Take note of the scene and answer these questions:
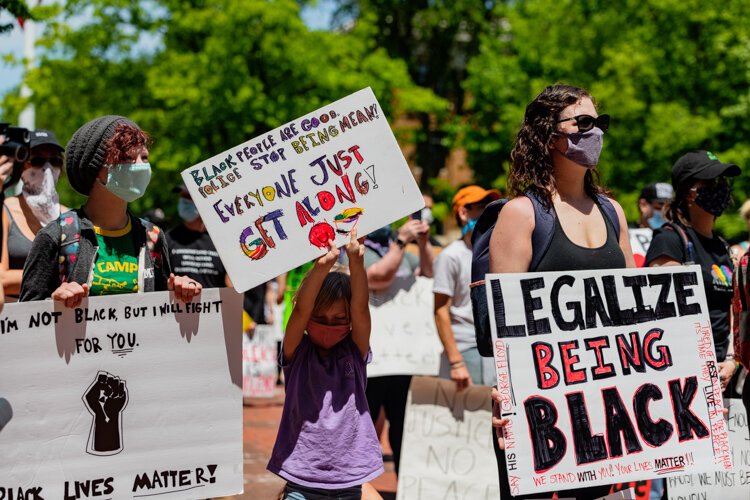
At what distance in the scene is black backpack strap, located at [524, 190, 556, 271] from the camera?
A: 359cm

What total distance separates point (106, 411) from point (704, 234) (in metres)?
3.08

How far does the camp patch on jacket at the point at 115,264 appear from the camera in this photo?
11.9 ft

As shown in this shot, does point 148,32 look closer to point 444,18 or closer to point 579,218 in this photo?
point 444,18

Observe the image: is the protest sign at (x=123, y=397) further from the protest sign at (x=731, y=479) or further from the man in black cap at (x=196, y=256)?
the man in black cap at (x=196, y=256)

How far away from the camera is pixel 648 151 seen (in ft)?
72.3

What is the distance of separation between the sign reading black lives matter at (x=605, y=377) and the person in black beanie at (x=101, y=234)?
1.23m

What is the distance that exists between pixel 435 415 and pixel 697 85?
1897 cm

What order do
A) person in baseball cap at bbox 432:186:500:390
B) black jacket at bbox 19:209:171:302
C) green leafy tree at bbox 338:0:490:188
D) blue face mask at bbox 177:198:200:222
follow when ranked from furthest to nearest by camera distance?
green leafy tree at bbox 338:0:490:188
blue face mask at bbox 177:198:200:222
person in baseball cap at bbox 432:186:500:390
black jacket at bbox 19:209:171:302

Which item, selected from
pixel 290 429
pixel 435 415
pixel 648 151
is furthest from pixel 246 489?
pixel 648 151

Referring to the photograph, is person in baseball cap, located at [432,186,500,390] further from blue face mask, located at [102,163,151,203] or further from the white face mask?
blue face mask, located at [102,163,151,203]

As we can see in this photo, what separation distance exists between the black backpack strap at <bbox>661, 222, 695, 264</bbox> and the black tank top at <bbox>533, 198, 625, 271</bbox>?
1255 millimetres

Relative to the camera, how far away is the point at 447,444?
5.69 metres

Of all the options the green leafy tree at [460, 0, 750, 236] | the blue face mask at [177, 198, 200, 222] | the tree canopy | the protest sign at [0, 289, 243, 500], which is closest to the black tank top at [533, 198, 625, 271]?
the protest sign at [0, 289, 243, 500]

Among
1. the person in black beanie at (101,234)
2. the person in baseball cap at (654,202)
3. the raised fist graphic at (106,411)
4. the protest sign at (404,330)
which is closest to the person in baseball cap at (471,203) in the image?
the protest sign at (404,330)
